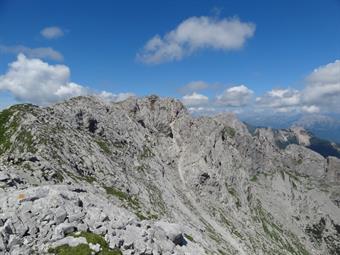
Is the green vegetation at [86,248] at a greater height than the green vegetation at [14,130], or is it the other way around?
the green vegetation at [14,130]

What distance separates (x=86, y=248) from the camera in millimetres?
37438

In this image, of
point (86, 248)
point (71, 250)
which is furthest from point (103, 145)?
point (71, 250)

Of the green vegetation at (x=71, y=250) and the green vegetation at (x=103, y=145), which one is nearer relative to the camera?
the green vegetation at (x=71, y=250)

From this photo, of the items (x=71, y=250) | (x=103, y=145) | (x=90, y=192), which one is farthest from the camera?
(x=103, y=145)

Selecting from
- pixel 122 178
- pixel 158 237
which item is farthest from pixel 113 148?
pixel 158 237

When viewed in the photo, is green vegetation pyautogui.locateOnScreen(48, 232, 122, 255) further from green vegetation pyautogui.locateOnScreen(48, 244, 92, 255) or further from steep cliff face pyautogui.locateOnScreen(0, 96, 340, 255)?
steep cliff face pyautogui.locateOnScreen(0, 96, 340, 255)

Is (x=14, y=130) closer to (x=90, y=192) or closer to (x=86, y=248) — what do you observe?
(x=90, y=192)

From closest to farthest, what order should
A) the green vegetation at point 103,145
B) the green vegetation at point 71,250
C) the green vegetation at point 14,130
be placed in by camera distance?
the green vegetation at point 71,250 < the green vegetation at point 14,130 < the green vegetation at point 103,145

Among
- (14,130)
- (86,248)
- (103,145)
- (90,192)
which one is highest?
(14,130)

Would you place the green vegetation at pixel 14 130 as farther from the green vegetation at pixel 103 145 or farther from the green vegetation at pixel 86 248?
the green vegetation at pixel 86 248

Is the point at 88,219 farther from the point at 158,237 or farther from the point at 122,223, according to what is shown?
the point at 158,237

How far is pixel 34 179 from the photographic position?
251 ft

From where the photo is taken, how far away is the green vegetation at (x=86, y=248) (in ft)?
121

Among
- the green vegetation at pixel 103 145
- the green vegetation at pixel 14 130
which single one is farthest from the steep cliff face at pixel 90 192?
the green vegetation at pixel 103 145
